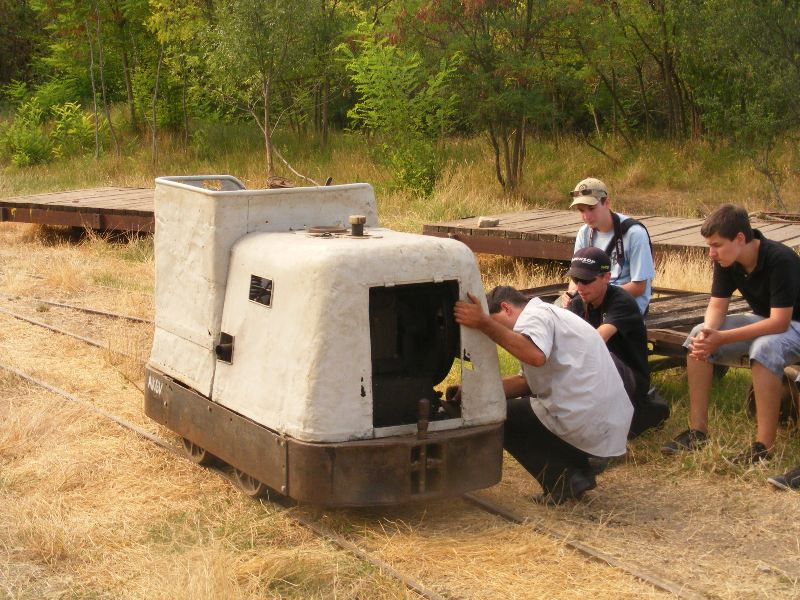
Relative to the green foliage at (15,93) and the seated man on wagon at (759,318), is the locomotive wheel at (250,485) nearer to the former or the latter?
the seated man on wagon at (759,318)

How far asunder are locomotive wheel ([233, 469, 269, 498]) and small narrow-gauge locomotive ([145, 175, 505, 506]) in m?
0.01

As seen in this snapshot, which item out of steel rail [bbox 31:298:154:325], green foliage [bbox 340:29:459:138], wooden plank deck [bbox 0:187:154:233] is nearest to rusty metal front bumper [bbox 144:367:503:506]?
steel rail [bbox 31:298:154:325]

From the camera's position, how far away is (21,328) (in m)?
10.1

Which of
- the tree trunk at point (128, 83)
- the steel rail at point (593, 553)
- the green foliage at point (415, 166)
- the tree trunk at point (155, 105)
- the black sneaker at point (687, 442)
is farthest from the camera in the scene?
the tree trunk at point (128, 83)

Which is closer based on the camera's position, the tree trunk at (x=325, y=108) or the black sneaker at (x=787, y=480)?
the black sneaker at (x=787, y=480)

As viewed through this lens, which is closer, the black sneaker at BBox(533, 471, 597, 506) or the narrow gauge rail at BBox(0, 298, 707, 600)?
the narrow gauge rail at BBox(0, 298, 707, 600)

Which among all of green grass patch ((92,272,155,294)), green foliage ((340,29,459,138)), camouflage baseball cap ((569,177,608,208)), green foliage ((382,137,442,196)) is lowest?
green grass patch ((92,272,155,294))

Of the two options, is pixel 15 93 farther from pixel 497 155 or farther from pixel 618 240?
pixel 618 240

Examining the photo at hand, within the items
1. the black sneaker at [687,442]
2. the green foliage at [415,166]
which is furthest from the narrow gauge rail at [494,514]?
the green foliage at [415,166]

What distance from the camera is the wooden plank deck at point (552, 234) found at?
10.9 m

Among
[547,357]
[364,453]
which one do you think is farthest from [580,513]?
[364,453]

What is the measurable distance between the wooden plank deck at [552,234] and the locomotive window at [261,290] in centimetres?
609

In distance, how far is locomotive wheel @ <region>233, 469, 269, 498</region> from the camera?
5680 millimetres

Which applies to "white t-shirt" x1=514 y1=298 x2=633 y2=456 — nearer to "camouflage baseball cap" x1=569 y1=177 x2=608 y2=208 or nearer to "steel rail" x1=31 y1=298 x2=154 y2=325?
"camouflage baseball cap" x1=569 y1=177 x2=608 y2=208
